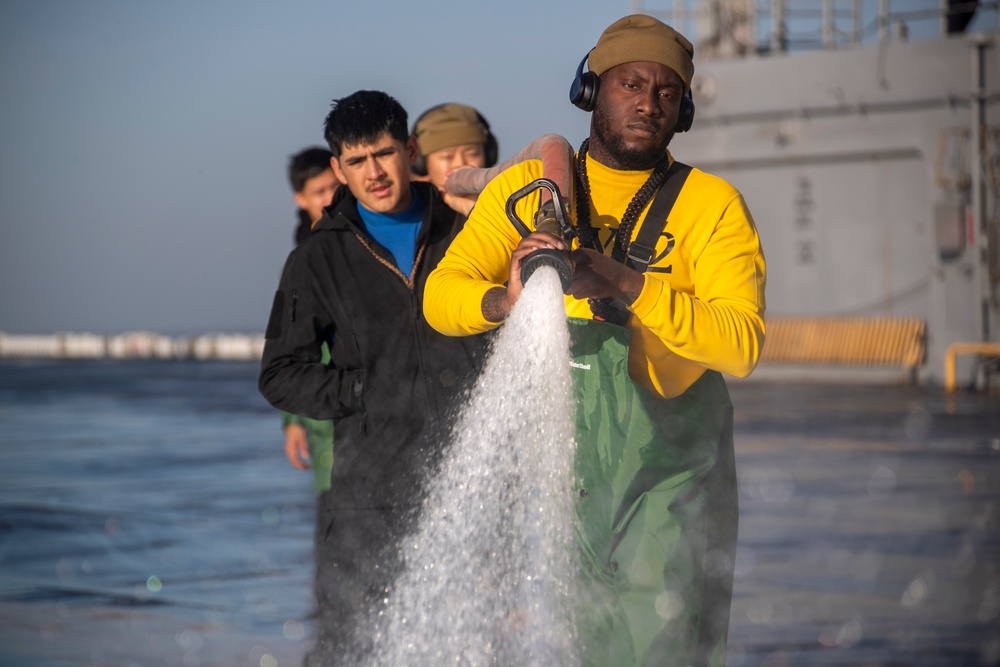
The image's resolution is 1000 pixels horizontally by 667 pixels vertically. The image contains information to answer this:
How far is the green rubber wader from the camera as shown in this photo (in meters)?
2.94

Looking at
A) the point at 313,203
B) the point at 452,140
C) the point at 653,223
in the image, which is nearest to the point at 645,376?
the point at 653,223

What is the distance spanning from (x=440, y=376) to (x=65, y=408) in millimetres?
19978

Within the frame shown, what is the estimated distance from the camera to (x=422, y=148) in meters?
4.74

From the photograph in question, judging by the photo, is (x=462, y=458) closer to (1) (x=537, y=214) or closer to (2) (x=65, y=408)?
(1) (x=537, y=214)

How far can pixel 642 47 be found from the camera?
2.99 metres

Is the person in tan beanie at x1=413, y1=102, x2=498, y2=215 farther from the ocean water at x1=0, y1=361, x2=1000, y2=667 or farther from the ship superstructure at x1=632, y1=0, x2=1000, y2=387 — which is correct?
the ship superstructure at x1=632, y1=0, x2=1000, y2=387

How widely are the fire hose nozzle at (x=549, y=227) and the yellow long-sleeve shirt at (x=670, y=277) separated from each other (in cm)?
18

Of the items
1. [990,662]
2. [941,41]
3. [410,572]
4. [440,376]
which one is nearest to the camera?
[410,572]

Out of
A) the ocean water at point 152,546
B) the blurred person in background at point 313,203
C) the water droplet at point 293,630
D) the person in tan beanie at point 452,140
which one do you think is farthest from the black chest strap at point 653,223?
the water droplet at point 293,630

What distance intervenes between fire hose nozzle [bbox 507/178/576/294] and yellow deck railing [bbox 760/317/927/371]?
63.5 ft

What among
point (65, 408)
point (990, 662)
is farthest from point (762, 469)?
point (65, 408)

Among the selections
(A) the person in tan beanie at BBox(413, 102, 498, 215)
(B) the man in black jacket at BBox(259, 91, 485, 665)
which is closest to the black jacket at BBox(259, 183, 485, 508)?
(B) the man in black jacket at BBox(259, 91, 485, 665)

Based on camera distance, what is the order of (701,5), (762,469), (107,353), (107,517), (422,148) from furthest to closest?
(107,353) < (701,5) < (762,469) < (107,517) < (422,148)

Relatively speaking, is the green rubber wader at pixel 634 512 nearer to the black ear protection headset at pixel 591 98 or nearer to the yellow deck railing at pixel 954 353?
the black ear protection headset at pixel 591 98
